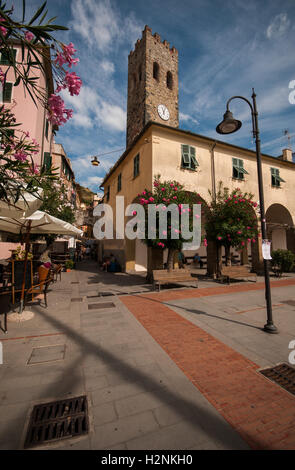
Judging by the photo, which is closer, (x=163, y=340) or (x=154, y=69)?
(x=163, y=340)

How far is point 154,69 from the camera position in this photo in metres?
22.2

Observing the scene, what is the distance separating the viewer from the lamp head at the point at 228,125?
16.3 feet

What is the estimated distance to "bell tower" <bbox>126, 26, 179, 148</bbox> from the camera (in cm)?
2070

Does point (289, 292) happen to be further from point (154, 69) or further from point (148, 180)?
point (154, 69)


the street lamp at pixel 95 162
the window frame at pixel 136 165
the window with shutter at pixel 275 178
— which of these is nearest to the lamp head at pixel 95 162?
the street lamp at pixel 95 162

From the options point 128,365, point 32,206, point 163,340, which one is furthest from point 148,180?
point 128,365

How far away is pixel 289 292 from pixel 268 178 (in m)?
10.2

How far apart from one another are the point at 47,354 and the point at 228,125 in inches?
244

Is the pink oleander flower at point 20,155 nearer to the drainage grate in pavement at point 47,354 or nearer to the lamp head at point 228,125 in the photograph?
the drainage grate in pavement at point 47,354

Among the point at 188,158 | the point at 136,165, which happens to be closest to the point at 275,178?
the point at 188,158

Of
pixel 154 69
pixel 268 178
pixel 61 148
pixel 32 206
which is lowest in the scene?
pixel 32 206

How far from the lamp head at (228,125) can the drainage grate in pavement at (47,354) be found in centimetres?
595

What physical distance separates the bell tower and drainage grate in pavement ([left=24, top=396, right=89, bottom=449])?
2137 cm
